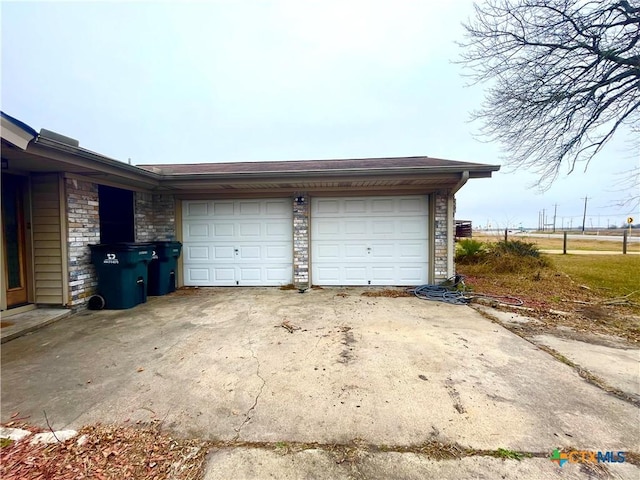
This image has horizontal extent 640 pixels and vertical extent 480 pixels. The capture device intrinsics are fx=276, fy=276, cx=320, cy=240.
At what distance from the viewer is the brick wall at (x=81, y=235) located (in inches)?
185

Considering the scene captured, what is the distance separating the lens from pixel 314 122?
56.7 feet

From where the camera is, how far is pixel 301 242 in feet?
22.1

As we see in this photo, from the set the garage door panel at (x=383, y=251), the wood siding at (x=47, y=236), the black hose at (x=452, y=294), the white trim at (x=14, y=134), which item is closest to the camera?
the white trim at (x=14, y=134)

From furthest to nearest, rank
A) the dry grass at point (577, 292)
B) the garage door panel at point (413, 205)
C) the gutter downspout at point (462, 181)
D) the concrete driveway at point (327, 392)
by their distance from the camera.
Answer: the garage door panel at point (413, 205)
the gutter downspout at point (462, 181)
the dry grass at point (577, 292)
the concrete driveway at point (327, 392)

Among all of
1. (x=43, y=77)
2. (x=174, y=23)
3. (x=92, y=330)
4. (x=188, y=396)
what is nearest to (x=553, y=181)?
(x=188, y=396)

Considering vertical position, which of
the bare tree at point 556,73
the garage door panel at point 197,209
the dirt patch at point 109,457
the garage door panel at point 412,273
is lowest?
the dirt patch at point 109,457

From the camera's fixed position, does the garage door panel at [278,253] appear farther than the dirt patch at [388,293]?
Yes

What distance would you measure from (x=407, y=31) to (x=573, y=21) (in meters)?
3.43

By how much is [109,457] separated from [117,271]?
4084 mm

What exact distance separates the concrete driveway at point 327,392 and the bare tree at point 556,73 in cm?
536

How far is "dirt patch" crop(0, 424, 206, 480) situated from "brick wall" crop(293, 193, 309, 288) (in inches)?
190

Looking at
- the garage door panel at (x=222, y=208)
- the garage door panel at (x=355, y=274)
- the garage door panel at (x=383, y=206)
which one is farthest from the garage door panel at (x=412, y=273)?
the garage door panel at (x=222, y=208)

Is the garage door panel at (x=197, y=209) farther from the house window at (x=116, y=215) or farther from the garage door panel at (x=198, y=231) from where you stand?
the house window at (x=116, y=215)

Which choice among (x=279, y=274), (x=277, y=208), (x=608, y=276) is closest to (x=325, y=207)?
(x=277, y=208)
